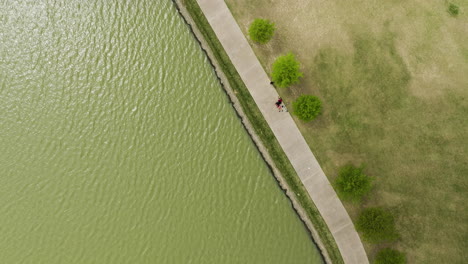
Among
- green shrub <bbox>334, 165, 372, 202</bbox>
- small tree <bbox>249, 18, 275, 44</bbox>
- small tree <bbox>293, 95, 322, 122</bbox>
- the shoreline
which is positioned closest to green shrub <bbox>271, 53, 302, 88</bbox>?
small tree <bbox>293, 95, 322, 122</bbox>

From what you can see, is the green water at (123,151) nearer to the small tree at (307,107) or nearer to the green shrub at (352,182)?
the green shrub at (352,182)

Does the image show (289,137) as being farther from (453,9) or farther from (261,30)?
(453,9)

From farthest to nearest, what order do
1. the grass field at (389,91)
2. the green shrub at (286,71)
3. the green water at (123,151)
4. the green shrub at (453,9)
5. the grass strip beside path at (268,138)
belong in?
the green shrub at (453,9) → the grass field at (389,91) → the grass strip beside path at (268,138) → the green water at (123,151) → the green shrub at (286,71)

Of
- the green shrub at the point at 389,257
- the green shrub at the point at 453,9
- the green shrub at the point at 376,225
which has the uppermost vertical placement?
the green shrub at the point at 453,9

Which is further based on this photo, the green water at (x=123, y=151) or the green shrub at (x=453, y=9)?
the green shrub at (x=453, y=9)

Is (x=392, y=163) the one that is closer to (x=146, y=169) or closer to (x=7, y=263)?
(x=146, y=169)

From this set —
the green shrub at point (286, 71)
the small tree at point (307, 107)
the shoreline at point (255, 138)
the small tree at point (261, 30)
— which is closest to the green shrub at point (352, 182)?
the shoreline at point (255, 138)

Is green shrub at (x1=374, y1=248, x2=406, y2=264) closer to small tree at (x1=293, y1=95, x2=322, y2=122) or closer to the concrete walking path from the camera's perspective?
the concrete walking path
